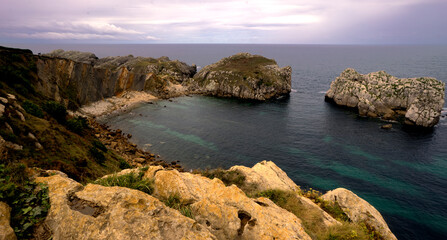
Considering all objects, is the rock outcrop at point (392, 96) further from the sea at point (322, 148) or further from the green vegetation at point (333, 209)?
the green vegetation at point (333, 209)

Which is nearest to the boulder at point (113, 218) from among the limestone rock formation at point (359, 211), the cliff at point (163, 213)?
the cliff at point (163, 213)

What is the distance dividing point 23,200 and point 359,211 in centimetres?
2336

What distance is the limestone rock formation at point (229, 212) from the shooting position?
1038 cm

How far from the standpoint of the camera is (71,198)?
9.38m

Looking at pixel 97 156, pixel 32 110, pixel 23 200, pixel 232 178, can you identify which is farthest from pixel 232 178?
pixel 32 110

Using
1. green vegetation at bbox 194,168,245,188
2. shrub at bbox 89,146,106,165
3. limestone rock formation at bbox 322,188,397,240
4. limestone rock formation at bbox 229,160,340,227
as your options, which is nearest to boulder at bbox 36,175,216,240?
limestone rock formation at bbox 229,160,340,227

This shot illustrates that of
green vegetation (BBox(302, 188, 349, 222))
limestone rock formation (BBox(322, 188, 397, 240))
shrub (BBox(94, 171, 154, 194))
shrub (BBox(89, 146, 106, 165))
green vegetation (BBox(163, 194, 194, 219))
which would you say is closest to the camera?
green vegetation (BBox(163, 194, 194, 219))

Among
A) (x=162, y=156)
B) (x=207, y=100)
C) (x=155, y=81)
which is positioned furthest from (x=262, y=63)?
(x=162, y=156)

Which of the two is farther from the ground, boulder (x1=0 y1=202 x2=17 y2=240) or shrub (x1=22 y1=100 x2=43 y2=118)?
boulder (x1=0 y1=202 x2=17 y2=240)

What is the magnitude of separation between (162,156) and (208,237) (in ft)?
146

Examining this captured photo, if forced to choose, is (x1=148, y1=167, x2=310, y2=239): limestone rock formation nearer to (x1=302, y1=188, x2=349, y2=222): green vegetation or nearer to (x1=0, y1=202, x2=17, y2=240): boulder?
(x1=0, y1=202, x2=17, y2=240): boulder

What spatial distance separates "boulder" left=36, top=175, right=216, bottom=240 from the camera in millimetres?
7977

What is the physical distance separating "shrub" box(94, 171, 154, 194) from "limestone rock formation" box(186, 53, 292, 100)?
318 ft

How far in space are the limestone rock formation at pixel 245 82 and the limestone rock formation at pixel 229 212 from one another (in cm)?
9661
